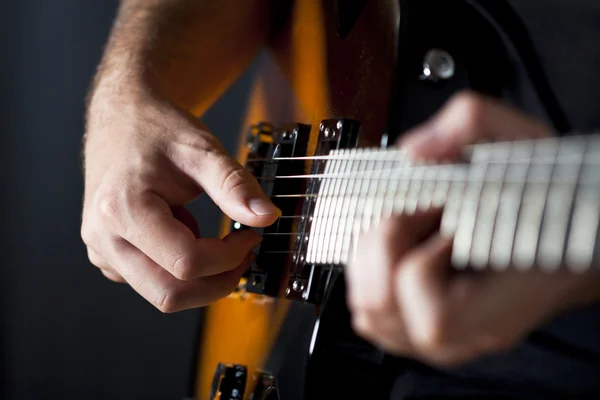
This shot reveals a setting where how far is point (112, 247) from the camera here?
66 centimetres

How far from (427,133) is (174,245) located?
31 centimetres

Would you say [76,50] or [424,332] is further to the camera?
[76,50]

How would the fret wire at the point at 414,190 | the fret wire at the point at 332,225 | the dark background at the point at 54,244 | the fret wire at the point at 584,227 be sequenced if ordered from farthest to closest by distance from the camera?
the dark background at the point at 54,244 < the fret wire at the point at 332,225 < the fret wire at the point at 414,190 < the fret wire at the point at 584,227

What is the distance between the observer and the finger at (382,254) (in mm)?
362

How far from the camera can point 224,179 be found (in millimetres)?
579

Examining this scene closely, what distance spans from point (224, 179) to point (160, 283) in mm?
143

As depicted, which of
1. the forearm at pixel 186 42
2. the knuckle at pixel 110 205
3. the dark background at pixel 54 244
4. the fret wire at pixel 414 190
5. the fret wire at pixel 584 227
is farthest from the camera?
the dark background at pixel 54 244

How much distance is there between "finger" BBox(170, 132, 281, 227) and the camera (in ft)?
1.85

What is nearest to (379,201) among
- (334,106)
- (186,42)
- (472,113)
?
(472,113)

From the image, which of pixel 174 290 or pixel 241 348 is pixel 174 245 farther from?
pixel 241 348

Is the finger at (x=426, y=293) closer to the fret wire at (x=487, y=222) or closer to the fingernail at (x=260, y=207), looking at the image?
the fret wire at (x=487, y=222)

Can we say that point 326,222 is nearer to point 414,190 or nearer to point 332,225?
point 332,225

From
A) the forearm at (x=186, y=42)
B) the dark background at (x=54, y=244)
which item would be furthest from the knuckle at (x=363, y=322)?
the dark background at (x=54, y=244)

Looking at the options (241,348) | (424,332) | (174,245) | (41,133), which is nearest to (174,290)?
(174,245)
